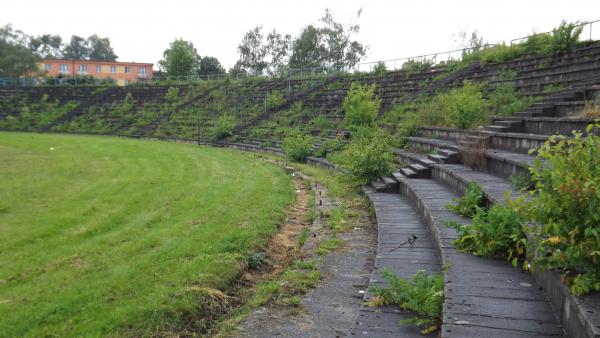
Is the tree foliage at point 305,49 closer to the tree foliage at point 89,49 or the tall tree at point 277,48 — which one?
the tall tree at point 277,48

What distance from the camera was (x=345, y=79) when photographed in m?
28.5

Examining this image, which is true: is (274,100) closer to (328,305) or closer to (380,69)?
(380,69)

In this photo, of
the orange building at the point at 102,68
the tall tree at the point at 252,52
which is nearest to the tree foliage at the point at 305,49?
the tall tree at the point at 252,52

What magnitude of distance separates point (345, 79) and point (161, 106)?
17212mm

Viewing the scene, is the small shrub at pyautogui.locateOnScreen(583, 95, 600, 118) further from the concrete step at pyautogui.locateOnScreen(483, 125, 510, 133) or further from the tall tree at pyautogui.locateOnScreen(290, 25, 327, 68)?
the tall tree at pyautogui.locateOnScreen(290, 25, 327, 68)

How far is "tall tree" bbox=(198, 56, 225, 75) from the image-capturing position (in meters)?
72.4

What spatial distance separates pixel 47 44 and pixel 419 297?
124 meters

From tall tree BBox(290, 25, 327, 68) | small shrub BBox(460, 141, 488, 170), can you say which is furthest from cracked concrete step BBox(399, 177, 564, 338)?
tall tree BBox(290, 25, 327, 68)

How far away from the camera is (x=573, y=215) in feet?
8.73

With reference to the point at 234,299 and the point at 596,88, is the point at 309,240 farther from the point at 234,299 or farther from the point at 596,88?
the point at 596,88

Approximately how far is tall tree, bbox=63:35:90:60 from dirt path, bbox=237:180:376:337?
121916mm

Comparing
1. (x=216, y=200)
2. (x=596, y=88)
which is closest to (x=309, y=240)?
(x=216, y=200)

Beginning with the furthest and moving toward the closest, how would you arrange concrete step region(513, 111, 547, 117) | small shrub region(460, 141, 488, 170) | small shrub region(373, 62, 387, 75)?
small shrub region(373, 62, 387, 75) → concrete step region(513, 111, 547, 117) → small shrub region(460, 141, 488, 170)

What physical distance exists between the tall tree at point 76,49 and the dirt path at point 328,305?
12192 cm
